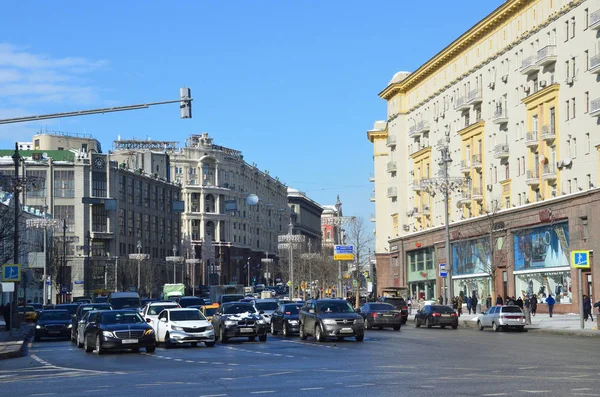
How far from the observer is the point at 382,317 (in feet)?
170

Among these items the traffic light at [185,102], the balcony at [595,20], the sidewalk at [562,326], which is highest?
the balcony at [595,20]

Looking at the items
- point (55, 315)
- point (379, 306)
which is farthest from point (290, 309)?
point (55, 315)

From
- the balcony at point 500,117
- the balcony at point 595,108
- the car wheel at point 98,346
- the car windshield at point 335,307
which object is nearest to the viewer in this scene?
the car wheel at point 98,346

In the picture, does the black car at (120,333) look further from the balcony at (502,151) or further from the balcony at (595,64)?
the balcony at (502,151)

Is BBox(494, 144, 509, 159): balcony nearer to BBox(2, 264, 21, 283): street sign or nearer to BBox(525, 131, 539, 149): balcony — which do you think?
BBox(525, 131, 539, 149): balcony

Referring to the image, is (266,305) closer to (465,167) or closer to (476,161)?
(476,161)

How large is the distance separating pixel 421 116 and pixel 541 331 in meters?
49.3

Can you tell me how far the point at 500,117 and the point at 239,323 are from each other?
38101 mm

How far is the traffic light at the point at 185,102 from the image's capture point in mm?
28344

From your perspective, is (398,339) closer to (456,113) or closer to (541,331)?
(541,331)

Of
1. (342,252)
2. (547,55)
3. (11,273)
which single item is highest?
(547,55)

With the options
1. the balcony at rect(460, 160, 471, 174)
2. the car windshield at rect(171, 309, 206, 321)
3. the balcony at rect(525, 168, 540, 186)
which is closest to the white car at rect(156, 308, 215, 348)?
the car windshield at rect(171, 309, 206, 321)

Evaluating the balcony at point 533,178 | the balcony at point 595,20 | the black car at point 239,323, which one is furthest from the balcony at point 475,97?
the black car at point 239,323

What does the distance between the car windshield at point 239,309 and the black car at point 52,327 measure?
1055 centimetres
